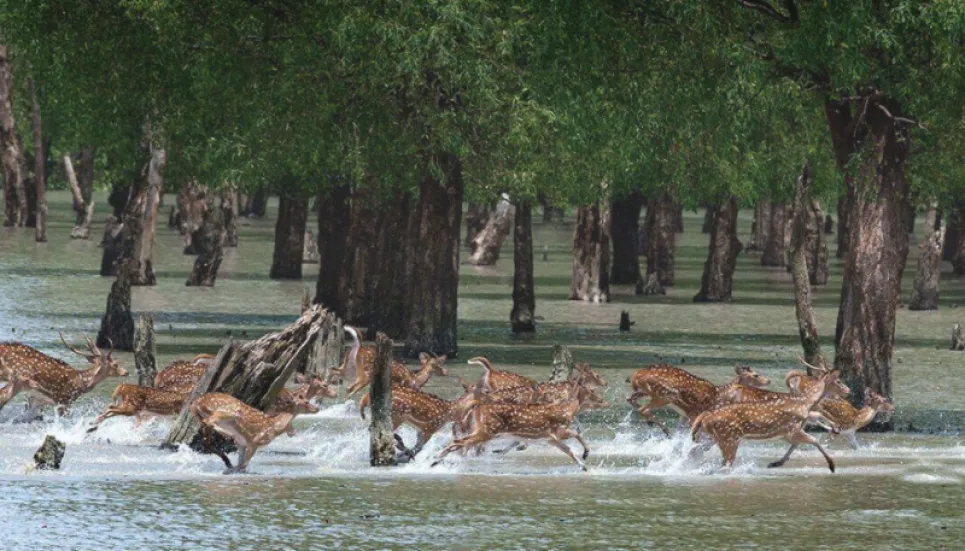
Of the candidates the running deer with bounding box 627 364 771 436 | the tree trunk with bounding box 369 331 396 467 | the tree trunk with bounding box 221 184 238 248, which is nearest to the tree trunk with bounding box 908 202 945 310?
the tree trunk with bounding box 221 184 238 248

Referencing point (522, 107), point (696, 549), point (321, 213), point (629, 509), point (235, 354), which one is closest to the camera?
point (696, 549)

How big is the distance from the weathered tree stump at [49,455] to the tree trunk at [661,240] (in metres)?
35.2

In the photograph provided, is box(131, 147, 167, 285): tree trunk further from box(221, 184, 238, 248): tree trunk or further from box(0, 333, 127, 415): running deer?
box(0, 333, 127, 415): running deer

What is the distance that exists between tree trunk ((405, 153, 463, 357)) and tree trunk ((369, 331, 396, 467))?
12376mm

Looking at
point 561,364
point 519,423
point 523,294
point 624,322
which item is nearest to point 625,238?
point 624,322

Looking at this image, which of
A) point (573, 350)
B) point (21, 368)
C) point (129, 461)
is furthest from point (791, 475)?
point (573, 350)

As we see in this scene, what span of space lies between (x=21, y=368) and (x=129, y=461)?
9.39 ft

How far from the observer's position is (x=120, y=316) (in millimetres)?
34031

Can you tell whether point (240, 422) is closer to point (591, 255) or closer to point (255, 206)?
point (591, 255)

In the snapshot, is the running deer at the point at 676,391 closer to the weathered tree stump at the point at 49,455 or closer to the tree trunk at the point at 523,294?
the weathered tree stump at the point at 49,455

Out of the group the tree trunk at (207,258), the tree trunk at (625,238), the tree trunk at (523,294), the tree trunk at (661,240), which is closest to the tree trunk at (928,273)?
the tree trunk at (661,240)

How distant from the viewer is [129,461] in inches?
861

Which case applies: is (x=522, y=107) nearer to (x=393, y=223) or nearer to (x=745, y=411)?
(x=393, y=223)

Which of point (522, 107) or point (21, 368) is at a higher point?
point (522, 107)
